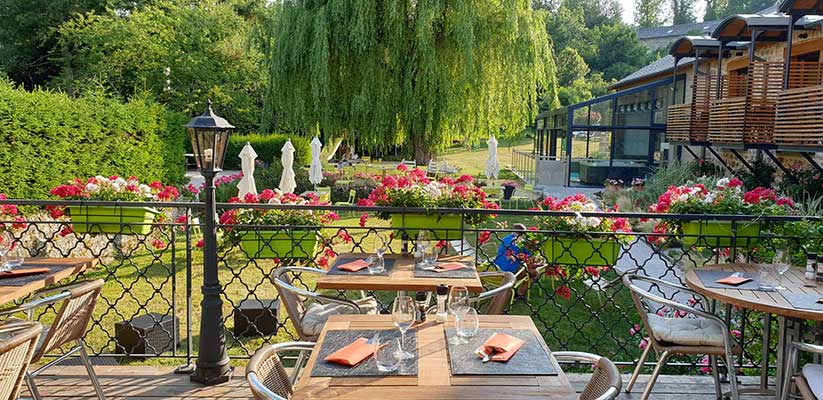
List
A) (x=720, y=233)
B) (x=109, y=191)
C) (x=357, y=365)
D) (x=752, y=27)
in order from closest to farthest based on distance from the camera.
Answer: (x=357, y=365) < (x=720, y=233) < (x=109, y=191) < (x=752, y=27)

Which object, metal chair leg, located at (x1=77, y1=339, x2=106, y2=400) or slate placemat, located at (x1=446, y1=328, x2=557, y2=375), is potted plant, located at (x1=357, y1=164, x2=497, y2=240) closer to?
slate placemat, located at (x1=446, y1=328, x2=557, y2=375)

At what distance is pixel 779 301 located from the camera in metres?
3.19

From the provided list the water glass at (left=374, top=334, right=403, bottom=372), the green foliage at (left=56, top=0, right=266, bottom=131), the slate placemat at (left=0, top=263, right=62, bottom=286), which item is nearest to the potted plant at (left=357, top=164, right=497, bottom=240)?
the water glass at (left=374, top=334, right=403, bottom=372)

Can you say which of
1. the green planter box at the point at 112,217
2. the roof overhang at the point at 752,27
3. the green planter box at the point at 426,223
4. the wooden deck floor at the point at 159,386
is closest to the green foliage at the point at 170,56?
the roof overhang at the point at 752,27

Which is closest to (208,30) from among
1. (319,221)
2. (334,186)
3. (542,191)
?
(334,186)

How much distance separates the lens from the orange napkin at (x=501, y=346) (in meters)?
2.47

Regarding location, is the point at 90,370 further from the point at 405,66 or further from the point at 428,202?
the point at 405,66

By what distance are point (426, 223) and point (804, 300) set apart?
2303 millimetres

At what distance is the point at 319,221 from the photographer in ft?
15.1

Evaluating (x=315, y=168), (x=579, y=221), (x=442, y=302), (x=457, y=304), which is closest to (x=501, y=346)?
(x=457, y=304)

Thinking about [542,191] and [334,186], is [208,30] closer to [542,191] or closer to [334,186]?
[334,186]

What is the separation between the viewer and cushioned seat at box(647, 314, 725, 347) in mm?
3445

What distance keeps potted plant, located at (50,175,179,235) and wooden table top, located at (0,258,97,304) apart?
60cm

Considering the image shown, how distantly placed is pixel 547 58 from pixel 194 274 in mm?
9773
